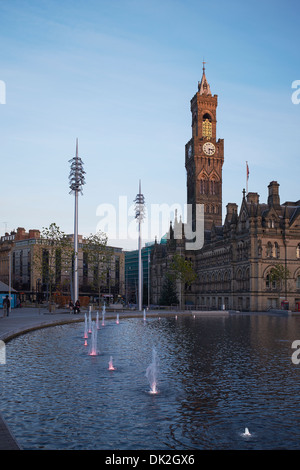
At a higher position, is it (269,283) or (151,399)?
(269,283)

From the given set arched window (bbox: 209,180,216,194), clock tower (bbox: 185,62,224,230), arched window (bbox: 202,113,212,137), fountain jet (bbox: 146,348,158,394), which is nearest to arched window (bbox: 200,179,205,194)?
clock tower (bbox: 185,62,224,230)

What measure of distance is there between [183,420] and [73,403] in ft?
11.2

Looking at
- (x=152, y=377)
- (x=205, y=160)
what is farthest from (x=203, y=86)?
(x=152, y=377)

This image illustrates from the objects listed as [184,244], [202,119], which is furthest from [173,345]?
[202,119]

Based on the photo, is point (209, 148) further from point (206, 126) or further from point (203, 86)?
point (203, 86)

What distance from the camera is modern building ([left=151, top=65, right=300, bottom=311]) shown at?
87375mm

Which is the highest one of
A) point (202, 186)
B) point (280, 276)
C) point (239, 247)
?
point (202, 186)

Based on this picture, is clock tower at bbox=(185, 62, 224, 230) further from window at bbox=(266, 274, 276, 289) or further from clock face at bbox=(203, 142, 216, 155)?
window at bbox=(266, 274, 276, 289)

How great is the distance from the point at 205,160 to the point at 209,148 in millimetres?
3958

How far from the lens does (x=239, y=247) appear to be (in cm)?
9525

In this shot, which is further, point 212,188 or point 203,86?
point 203,86

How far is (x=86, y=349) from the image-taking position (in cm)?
2592

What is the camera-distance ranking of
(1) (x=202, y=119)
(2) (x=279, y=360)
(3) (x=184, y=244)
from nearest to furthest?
1. (2) (x=279, y=360)
2. (3) (x=184, y=244)
3. (1) (x=202, y=119)

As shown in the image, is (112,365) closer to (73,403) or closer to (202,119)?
(73,403)
